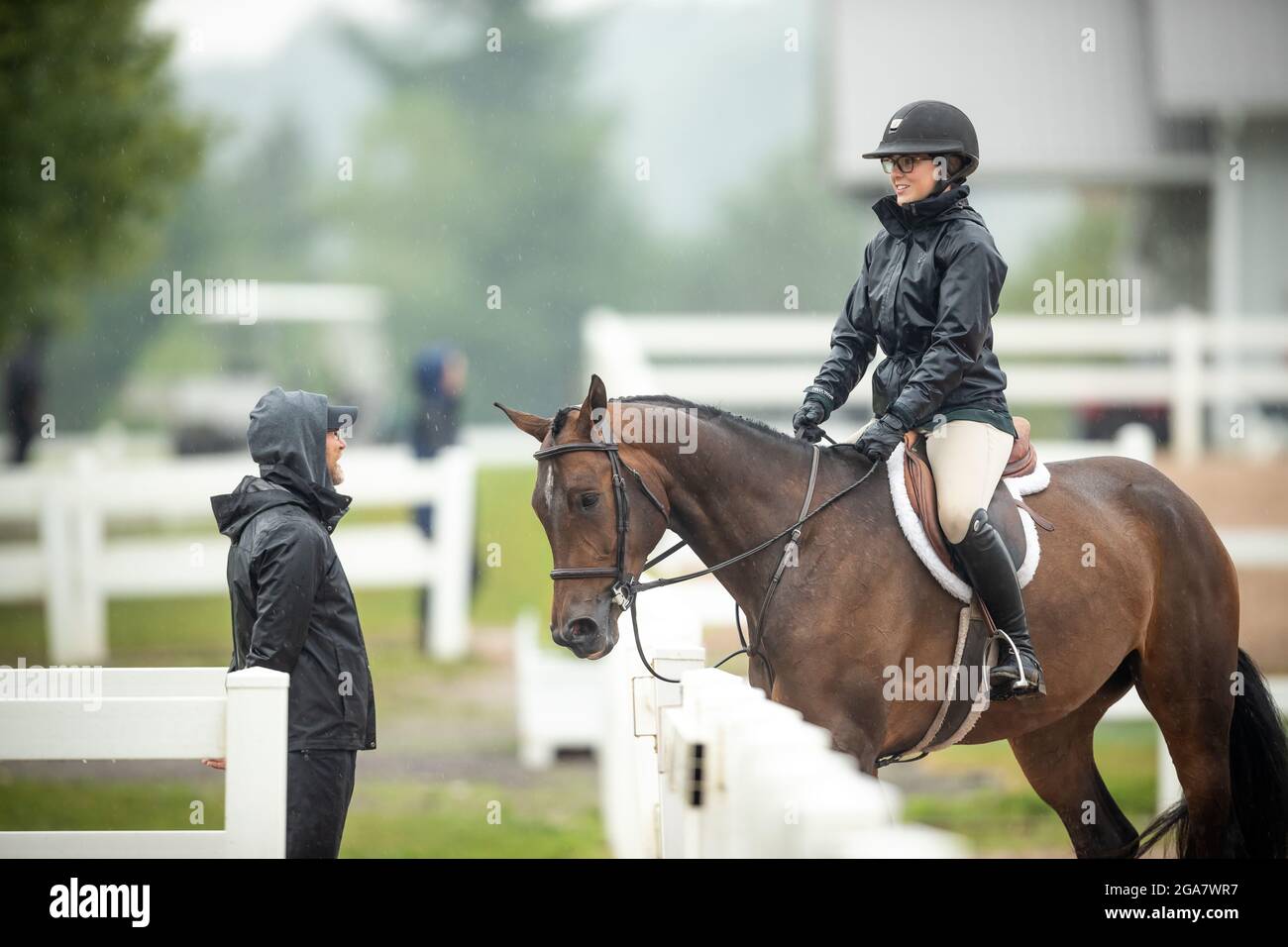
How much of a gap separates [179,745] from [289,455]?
1004 mm

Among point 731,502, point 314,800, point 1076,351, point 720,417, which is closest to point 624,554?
point 731,502

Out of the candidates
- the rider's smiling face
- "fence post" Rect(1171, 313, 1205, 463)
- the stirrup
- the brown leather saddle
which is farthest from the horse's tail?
"fence post" Rect(1171, 313, 1205, 463)

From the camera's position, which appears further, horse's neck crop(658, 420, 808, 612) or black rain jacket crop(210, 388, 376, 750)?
horse's neck crop(658, 420, 808, 612)

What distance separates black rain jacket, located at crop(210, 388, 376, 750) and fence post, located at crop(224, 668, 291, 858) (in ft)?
1.07

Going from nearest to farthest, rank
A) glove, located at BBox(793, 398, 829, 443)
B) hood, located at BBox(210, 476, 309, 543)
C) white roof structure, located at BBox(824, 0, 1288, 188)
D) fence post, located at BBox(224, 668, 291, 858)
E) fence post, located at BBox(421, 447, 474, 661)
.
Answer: fence post, located at BBox(224, 668, 291, 858) → hood, located at BBox(210, 476, 309, 543) → glove, located at BBox(793, 398, 829, 443) → fence post, located at BBox(421, 447, 474, 661) → white roof structure, located at BBox(824, 0, 1288, 188)

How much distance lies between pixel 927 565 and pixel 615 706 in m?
3.92

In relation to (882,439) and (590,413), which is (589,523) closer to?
(590,413)

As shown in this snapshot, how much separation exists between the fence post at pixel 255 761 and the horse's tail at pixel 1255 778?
342cm

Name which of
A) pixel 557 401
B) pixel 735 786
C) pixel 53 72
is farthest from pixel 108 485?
pixel 557 401

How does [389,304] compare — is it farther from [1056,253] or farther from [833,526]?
[833,526]

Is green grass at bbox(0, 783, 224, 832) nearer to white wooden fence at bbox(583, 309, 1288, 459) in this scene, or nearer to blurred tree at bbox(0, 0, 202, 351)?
white wooden fence at bbox(583, 309, 1288, 459)

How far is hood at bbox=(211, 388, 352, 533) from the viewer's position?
4809 millimetres

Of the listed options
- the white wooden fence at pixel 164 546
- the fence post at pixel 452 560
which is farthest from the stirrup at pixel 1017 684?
the fence post at pixel 452 560

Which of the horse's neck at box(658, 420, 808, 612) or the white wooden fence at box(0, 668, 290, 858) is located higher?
the horse's neck at box(658, 420, 808, 612)
